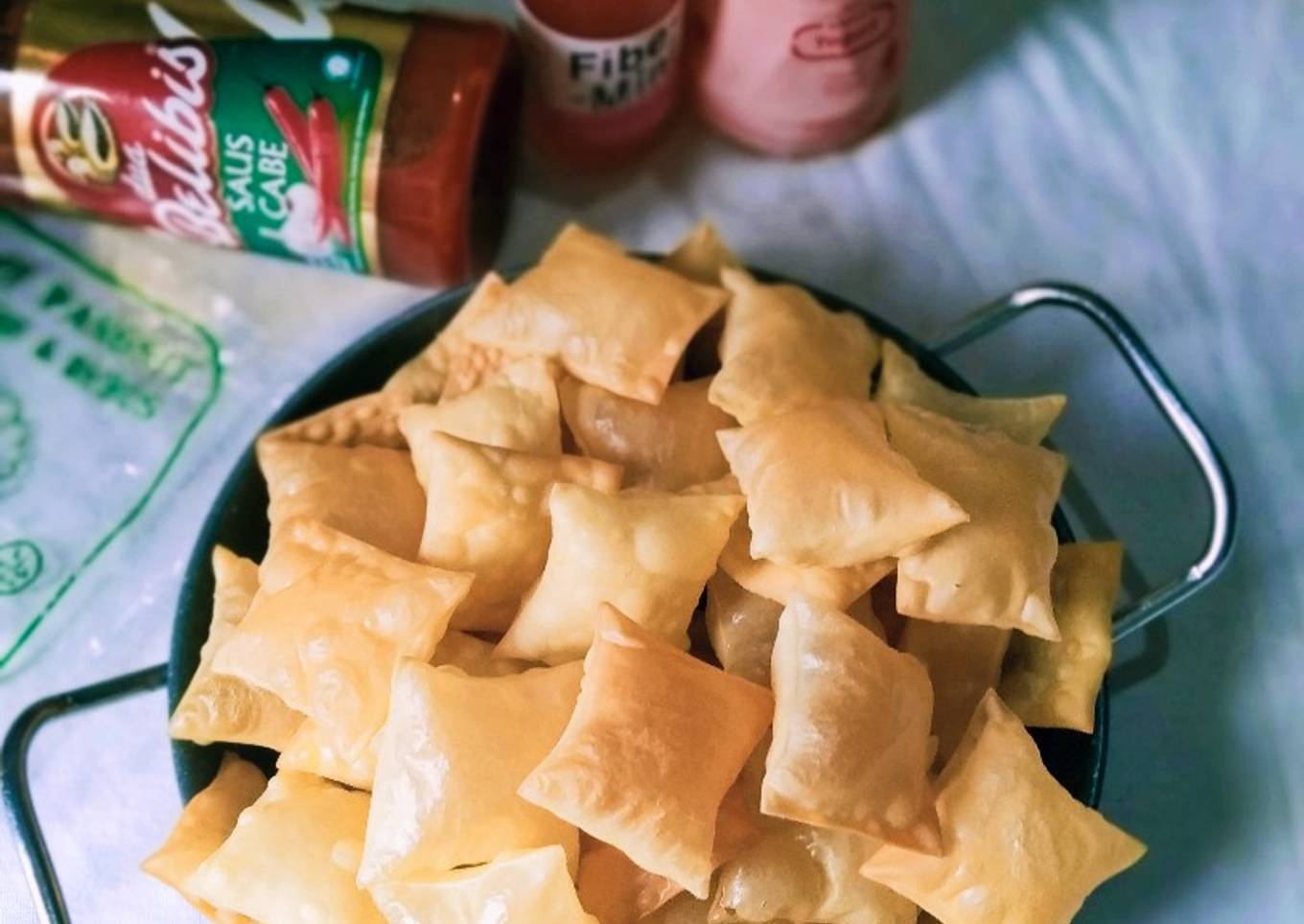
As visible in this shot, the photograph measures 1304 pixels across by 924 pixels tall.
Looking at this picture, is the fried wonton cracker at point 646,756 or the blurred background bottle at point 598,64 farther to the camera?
the blurred background bottle at point 598,64

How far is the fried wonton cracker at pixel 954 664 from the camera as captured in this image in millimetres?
484

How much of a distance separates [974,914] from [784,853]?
0.06 m

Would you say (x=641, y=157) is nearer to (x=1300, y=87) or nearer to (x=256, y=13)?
(x=256, y=13)

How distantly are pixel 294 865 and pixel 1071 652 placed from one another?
0.28m

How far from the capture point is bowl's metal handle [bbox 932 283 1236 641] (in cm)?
54

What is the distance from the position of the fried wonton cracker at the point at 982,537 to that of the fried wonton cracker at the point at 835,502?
0.01 meters

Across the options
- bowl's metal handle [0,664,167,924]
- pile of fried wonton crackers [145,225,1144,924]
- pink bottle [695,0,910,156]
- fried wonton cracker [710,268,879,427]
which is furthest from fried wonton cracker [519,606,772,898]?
pink bottle [695,0,910,156]

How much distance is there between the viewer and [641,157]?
727 mm

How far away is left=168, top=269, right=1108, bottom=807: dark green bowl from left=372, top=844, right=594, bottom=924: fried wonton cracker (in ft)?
0.39

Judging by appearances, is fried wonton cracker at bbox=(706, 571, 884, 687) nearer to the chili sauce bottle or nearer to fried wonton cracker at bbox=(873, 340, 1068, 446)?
fried wonton cracker at bbox=(873, 340, 1068, 446)

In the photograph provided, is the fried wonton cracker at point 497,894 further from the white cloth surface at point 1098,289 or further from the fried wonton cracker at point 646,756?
the white cloth surface at point 1098,289

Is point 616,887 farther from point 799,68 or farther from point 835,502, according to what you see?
point 799,68

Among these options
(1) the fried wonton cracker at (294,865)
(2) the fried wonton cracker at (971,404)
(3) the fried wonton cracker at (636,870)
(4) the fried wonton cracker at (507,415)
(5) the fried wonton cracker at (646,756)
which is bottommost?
(1) the fried wonton cracker at (294,865)

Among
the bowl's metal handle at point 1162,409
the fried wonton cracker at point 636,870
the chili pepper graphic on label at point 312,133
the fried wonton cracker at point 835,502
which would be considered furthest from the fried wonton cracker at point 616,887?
the chili pepper graphic on label at point 312,133
